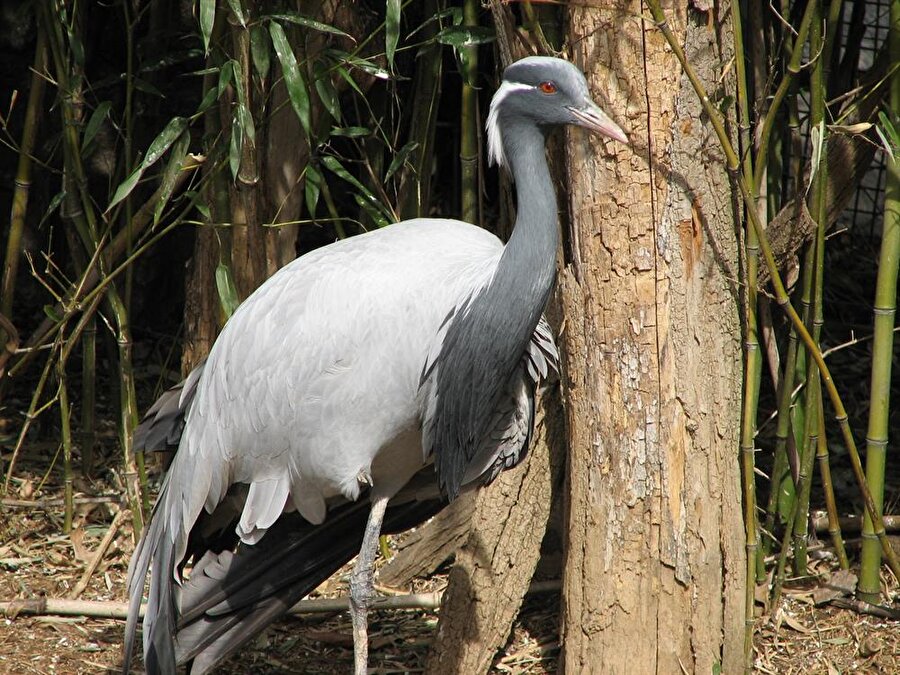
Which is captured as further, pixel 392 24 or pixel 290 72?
pixel 290 72

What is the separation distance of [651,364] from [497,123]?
711mm

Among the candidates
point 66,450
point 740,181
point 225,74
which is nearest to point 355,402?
point 225,74

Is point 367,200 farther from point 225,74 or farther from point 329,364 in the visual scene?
point 329,364

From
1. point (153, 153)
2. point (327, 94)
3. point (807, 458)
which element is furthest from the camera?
point (807, 458)

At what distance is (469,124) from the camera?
134 inches

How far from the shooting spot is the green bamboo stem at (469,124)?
3254 millimetres

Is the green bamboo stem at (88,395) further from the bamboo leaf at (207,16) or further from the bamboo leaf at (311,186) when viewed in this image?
the bamboo leaf at (207,16)

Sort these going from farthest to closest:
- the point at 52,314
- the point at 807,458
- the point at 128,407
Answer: the point at 128,407
the point at 52,314
the point at 807,458

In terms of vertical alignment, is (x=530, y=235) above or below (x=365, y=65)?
below

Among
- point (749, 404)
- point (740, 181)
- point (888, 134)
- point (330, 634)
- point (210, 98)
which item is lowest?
point (330, 634)

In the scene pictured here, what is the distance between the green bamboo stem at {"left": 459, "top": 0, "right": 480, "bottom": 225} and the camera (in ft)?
10.7

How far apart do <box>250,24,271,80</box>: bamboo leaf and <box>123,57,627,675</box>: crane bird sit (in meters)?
0.54

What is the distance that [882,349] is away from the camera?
10.9 feet

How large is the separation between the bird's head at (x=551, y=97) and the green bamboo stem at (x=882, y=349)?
104 centimetres
